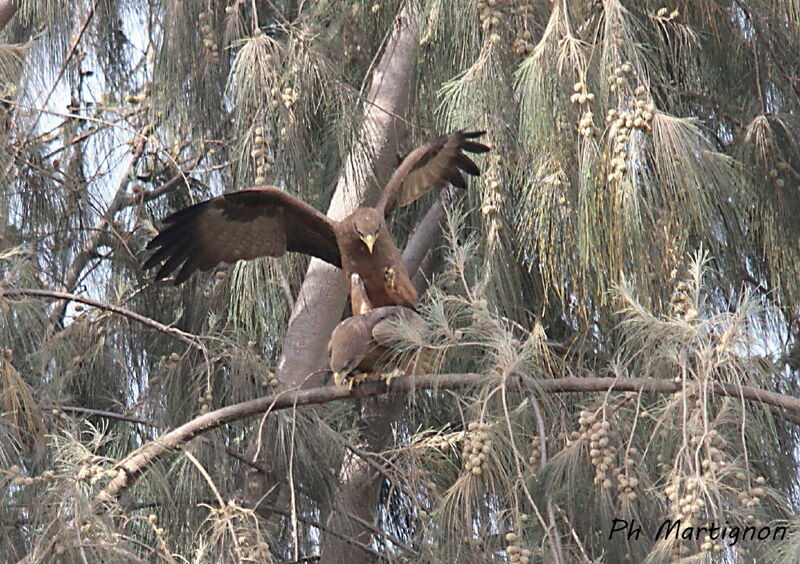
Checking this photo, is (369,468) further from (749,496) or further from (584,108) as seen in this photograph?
(749,496)

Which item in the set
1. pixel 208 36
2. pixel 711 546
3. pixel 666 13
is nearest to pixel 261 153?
pixel 208 36

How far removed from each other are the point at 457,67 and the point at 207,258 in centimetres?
90

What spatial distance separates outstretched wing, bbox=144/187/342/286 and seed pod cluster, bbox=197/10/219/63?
462 millimetres

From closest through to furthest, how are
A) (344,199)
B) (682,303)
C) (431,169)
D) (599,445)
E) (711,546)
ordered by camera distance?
1. (711,546)
2. (599,445)
3. (682,303)
4. (431,169)
5. (344,199)

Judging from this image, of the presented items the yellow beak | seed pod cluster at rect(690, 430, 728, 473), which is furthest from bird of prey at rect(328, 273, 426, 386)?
seed pod cluster at rect(690, 430, 728, 473)

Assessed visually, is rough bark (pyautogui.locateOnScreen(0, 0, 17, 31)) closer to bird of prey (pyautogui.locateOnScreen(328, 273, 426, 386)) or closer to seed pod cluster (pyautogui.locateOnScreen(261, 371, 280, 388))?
seed pod cluster (pyautogui.locateOnScreen(261, 371, 280, 388))

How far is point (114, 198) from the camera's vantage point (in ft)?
14.8

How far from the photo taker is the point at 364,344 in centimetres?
301

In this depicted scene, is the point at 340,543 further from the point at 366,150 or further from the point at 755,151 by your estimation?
the point at 755,151

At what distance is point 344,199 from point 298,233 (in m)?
0.32

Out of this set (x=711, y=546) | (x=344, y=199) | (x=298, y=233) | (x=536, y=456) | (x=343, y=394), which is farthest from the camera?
(x=344, y=199)

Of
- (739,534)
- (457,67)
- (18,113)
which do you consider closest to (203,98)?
(18,113)

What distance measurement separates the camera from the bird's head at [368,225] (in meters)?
3.40

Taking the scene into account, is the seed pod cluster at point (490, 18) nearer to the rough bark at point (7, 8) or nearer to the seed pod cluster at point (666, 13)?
the seed pod cluster at point (666, 13)
